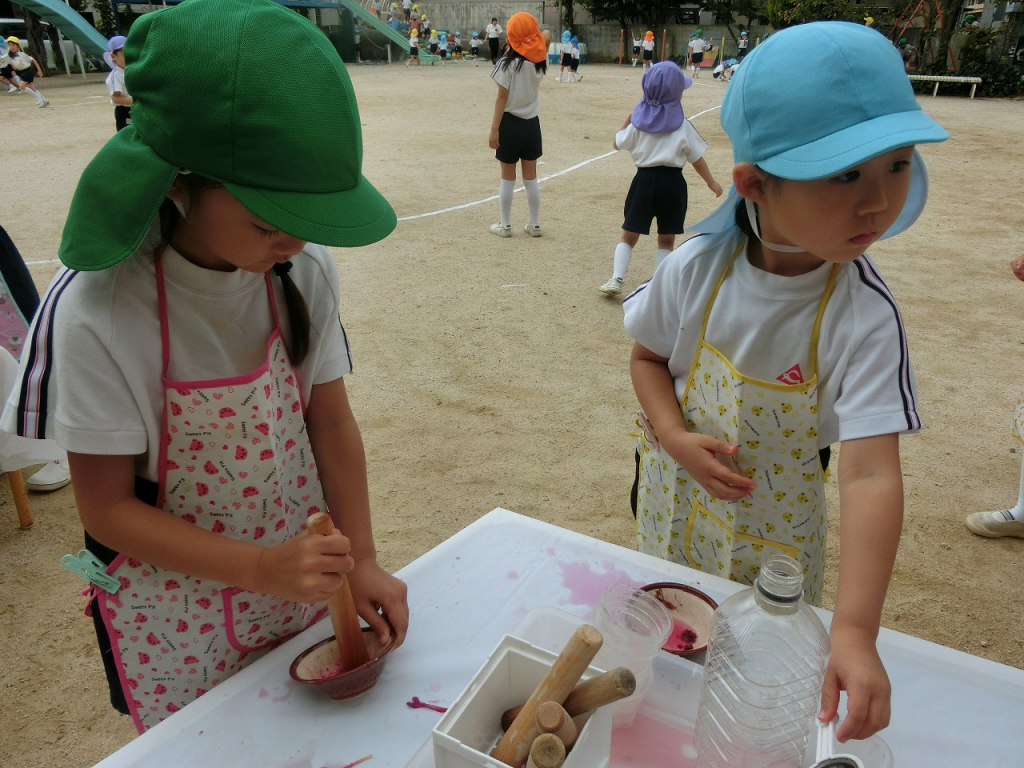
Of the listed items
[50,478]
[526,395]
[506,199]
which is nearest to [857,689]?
[526,395]

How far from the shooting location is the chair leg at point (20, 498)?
9.15 feet

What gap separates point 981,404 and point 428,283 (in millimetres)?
3377

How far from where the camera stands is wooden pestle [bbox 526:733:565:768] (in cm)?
75

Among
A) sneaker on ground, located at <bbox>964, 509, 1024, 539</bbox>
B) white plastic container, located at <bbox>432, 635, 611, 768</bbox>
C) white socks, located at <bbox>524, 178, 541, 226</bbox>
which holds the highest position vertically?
white plastic container, located at <bbox>432, 635, 611, 768</bbox>

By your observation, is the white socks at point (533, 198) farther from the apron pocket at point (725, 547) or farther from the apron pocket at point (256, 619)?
the apron pocket at point (256, 619)

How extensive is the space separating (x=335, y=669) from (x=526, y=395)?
107 inches

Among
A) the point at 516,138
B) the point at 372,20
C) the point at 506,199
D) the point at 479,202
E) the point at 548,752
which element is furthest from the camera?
the point at 372,20

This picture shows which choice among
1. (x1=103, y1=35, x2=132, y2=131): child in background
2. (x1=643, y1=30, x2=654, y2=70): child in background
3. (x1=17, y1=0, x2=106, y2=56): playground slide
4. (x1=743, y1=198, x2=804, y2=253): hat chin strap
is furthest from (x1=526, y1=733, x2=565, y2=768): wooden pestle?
(x1=643, y1=30, x2=654, y2=70): child in background

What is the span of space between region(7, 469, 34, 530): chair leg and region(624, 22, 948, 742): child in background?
94.4 inches

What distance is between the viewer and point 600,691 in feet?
2.57

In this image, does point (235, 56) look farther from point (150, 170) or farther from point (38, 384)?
point (38, 384)

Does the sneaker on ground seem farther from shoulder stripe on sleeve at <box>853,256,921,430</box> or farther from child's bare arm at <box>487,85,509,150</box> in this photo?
child's bare arm at <box>487,85,509,150</box>

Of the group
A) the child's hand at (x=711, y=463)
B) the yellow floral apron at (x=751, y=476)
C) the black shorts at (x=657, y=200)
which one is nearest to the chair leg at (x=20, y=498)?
the yellow floral apron at (x=751, y=476)

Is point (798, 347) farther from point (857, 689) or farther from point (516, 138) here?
point (516, 138)
